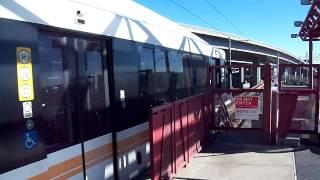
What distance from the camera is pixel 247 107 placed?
1034cm

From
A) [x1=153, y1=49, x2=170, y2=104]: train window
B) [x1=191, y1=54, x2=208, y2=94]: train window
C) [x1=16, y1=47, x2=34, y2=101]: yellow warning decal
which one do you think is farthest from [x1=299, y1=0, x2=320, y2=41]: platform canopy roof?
[x1=16, y1=47, x2=34, y2=101]: yellow warning decal

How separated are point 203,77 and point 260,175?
598 cm

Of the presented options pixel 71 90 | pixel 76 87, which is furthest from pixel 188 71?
pixel 71 90

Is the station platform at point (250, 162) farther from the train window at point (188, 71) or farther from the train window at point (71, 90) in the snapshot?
the train window at point (71, 90)

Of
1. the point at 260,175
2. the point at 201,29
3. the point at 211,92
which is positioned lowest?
the point at 260,175

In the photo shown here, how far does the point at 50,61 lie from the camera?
490 centimetres

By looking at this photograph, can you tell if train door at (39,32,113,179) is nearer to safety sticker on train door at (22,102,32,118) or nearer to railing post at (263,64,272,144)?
safety sticker on train door at (22,102,32,118)

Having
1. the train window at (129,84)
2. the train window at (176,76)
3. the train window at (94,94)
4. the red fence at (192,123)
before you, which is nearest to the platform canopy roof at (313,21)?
the red fence at (192,123)

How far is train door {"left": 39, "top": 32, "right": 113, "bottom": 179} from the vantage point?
15.8 ft

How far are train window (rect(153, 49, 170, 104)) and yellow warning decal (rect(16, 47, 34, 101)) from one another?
412cm

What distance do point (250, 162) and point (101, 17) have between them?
13.7 feet

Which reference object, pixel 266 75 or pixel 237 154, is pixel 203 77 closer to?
pixel 266 75

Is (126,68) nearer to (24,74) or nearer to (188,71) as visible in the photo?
(24,74)

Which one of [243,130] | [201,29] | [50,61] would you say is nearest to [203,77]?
[243,130]
